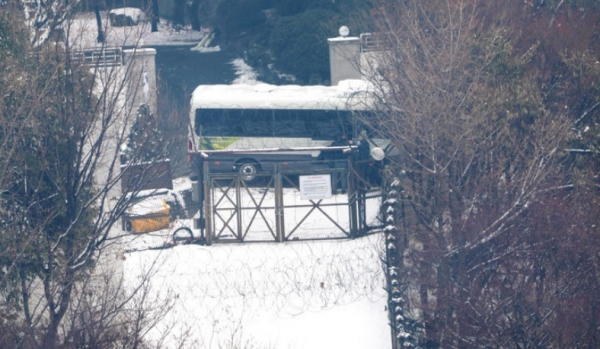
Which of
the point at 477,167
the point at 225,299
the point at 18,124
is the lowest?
the point at 225,299

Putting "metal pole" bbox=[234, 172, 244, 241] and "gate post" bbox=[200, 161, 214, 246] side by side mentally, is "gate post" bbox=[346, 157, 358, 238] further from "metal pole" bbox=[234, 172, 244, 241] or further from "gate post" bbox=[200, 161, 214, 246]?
"gate post" bbox=[200, 161, 214, 246]

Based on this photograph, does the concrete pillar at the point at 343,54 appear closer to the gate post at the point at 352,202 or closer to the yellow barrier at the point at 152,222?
the gate post at the point at 352,202

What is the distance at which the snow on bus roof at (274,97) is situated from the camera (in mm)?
19797

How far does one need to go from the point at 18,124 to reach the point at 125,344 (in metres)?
2.92

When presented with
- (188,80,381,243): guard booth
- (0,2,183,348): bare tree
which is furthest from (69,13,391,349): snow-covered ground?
(188,80,381,243): guard booth

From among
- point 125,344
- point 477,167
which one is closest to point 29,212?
point 125,344

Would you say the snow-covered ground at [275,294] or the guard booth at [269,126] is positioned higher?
the guard booth at [269,126]

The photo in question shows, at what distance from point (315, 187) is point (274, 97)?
20.6 ft

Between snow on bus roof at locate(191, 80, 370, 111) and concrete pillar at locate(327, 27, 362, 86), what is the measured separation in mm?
1415

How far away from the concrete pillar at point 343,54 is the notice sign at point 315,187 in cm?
710

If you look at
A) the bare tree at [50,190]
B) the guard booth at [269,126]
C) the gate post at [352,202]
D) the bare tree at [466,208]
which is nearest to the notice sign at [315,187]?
the gate post at [352,202]

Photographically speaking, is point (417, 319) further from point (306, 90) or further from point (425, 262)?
point (306, 90)

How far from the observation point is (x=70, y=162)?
29.8 ft

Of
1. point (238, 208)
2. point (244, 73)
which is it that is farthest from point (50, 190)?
point (244, 73)
